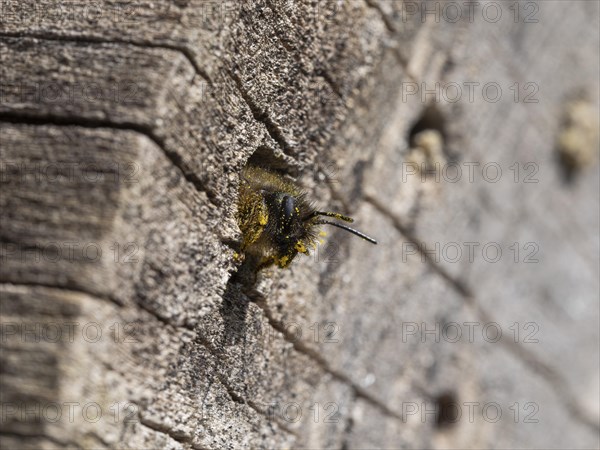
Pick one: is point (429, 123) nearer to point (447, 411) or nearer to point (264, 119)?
point (447, 411)

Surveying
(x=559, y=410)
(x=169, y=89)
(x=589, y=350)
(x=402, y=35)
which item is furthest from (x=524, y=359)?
(x=169, y=89)

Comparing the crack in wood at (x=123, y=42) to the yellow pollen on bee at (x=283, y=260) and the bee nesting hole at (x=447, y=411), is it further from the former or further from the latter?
the bee nesting hole at (x=447, y=411)

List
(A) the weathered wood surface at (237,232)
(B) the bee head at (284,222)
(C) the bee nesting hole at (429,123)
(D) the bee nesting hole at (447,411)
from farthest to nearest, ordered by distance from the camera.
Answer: (D) the bee nesting hole at (447,411) → (C) the bee nesting hole at (429,123) → (B) the bee head at (284,222) → (A) the weathered wood surface at (237,232)

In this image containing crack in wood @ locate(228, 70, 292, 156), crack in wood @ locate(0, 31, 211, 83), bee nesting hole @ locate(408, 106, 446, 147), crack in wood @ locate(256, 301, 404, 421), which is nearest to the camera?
crack in wood @ locate(0, 31, 211, 83)

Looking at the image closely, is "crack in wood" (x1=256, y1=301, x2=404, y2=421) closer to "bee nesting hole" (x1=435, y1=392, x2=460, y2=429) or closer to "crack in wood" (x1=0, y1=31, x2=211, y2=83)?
"bee nesting hole" (x1=435, y1=392, x2=460, y2=429)

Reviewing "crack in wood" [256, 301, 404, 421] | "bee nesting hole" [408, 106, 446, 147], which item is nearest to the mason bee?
"crack in wood" [256, 301, 404, 421]

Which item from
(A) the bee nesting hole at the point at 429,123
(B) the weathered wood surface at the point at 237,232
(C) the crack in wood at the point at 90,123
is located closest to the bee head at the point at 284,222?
(B) the weathered wood surface at the point at 237,232
